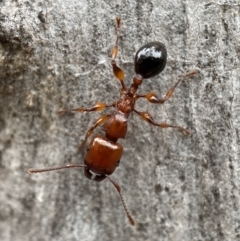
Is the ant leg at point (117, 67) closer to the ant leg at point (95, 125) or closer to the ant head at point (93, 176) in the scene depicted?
the ant leg at point (95, 125)

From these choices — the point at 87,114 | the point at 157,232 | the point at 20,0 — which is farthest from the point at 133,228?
the point at 20,0

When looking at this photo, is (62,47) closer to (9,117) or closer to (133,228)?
(9,117)

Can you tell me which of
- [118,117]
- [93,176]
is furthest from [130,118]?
[93,176]

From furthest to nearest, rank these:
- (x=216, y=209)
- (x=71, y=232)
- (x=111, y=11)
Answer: (x=71, y=232) → (x=216, y=209) → (x=111, y=11)

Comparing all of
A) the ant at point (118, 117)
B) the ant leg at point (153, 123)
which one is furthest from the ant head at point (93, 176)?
the ant leg at point (153, 123)

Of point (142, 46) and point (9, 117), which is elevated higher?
point (142, 46)

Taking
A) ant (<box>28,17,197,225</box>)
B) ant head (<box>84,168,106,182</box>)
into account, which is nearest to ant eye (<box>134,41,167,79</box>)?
ant (<box>28,17,197,225</box>)

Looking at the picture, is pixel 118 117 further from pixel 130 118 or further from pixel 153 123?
pixel 153 123
